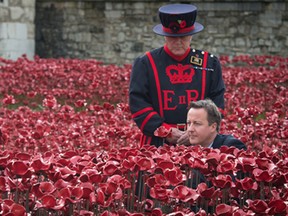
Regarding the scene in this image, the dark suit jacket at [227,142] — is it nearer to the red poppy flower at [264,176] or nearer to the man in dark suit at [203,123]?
the man in dark suit at [203,123]

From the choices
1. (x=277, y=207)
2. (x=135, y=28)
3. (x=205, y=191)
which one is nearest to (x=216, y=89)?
(x=205, y=191)

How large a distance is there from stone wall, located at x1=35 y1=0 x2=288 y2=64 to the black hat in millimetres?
10988

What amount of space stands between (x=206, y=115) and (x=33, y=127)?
2889mm

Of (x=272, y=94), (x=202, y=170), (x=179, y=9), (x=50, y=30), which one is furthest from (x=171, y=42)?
(x=50, y=30)

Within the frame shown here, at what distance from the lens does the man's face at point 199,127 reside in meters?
4.25

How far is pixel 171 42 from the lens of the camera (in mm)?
4676

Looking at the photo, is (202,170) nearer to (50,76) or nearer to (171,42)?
(171,42)

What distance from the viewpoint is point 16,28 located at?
51.5 feet

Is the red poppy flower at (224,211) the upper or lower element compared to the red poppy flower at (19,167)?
lower

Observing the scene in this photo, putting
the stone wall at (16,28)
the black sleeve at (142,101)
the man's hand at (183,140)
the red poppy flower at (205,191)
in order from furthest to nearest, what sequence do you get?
the stone wall at (16,28) → the black sleeve at (142,101) → the man's hand at (183,140) → the red poppy flower at (205,191)

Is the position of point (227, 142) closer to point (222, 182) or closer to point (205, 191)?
point (222, 182)

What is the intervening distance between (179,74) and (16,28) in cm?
1144

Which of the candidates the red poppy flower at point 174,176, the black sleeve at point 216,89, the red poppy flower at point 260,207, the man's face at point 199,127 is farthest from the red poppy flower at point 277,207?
the black sleeve at point 216,89

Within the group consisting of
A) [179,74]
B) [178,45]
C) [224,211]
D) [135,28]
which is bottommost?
[135,28]
